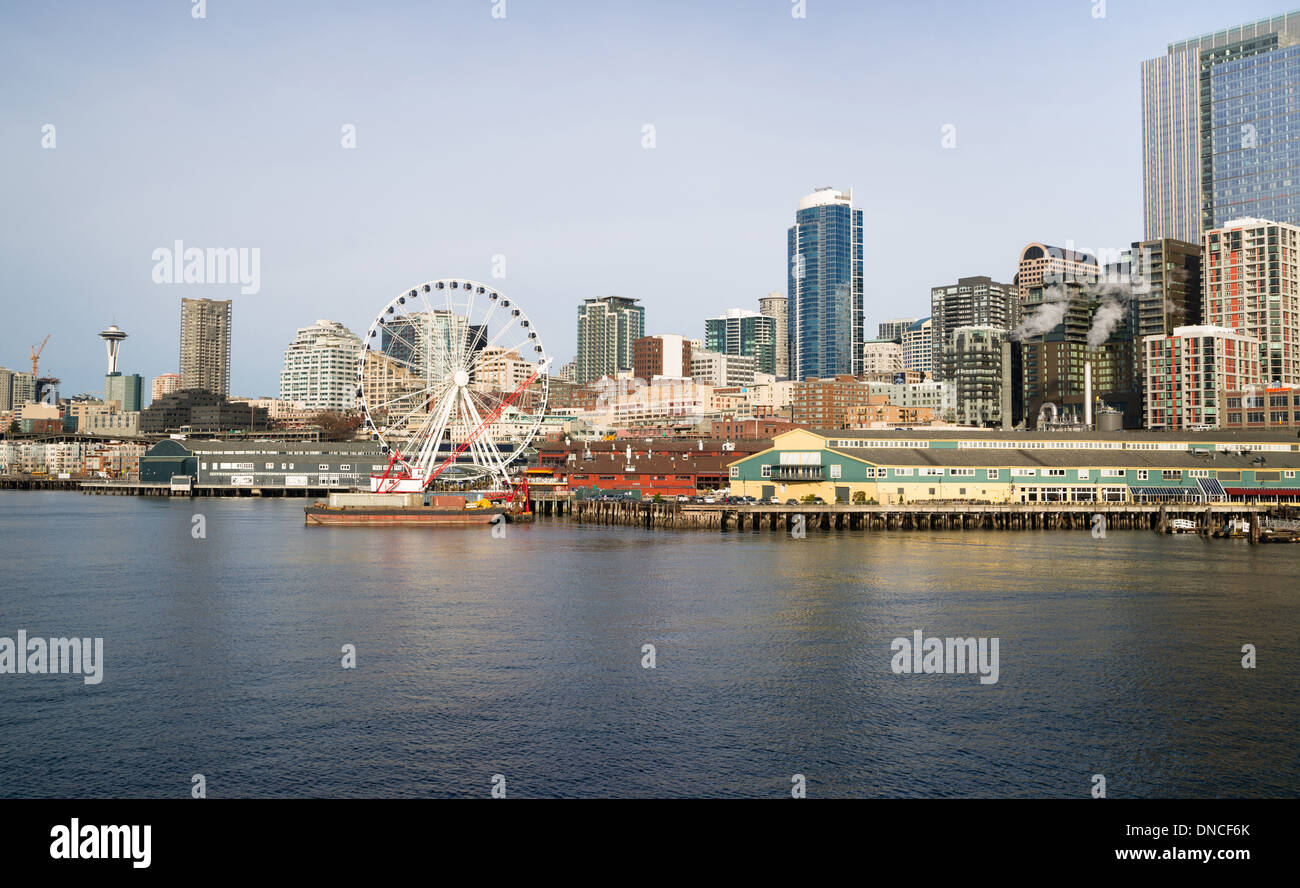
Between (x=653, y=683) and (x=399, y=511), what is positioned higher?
(x=399, y=511)

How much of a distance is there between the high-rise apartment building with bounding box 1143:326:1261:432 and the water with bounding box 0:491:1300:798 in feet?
341

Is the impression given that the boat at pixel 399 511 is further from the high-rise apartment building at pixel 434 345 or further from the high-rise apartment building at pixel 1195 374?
the high-rise apartment building at pixel 1195 374

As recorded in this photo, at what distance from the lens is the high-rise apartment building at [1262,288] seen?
168 metres

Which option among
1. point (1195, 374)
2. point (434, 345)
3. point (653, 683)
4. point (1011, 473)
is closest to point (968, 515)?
point (1011, 473)

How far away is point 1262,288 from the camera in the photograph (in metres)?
171

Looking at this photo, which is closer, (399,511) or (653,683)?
(653,683)

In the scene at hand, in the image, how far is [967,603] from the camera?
43.4 meters

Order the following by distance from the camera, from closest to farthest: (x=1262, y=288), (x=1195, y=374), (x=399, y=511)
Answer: (x=399, y=511), (x=1195, y=374), (x=1262, y=288)

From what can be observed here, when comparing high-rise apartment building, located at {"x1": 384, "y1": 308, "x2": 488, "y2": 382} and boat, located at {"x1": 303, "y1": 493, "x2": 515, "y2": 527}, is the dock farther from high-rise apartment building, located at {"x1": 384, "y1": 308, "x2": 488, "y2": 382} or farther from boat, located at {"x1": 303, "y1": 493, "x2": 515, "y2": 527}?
high-rise apartment building, located at {"x1": 384, "y1": 308, "x2": 488, "y2": 382}

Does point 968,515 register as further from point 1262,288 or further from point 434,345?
point 1262,288

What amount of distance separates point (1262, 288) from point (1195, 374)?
2987 centimetres
